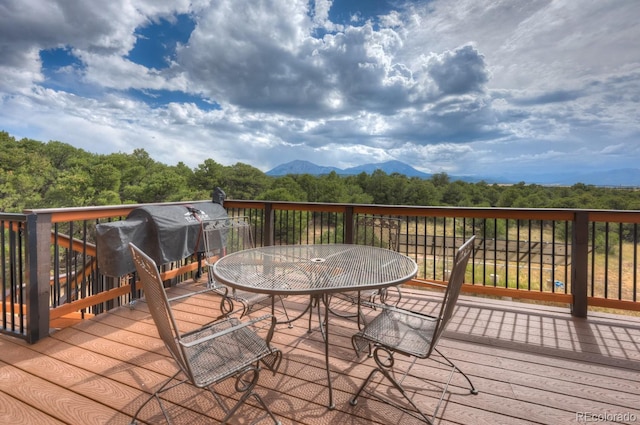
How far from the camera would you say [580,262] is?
9.91 feet

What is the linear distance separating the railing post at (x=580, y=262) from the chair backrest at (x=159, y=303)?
11.4ft

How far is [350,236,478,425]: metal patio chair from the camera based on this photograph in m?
1.60

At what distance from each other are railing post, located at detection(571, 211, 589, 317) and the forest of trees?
1311 centimetres

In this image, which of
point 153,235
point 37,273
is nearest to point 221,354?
point 37,273

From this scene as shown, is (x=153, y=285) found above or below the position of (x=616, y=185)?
below

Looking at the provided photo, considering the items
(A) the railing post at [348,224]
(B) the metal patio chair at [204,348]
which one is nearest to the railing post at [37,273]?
(B) the metal patio chair at [204,348]

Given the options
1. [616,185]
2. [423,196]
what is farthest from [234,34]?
[616,185]

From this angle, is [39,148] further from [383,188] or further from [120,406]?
[120,406]

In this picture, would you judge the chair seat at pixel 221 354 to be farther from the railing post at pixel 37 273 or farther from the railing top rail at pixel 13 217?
the railing top rail at pixel 13 217

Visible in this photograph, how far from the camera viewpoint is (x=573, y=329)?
2.78 metres

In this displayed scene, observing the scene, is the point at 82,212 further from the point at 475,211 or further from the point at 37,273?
the point at 475,211

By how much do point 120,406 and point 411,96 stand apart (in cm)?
2677

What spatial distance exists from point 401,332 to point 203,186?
25204mm

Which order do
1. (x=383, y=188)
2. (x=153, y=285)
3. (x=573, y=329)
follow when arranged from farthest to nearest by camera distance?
1. (x=383, y=188)
2. (x=573, y=329)
3. (x=153, y=285)
